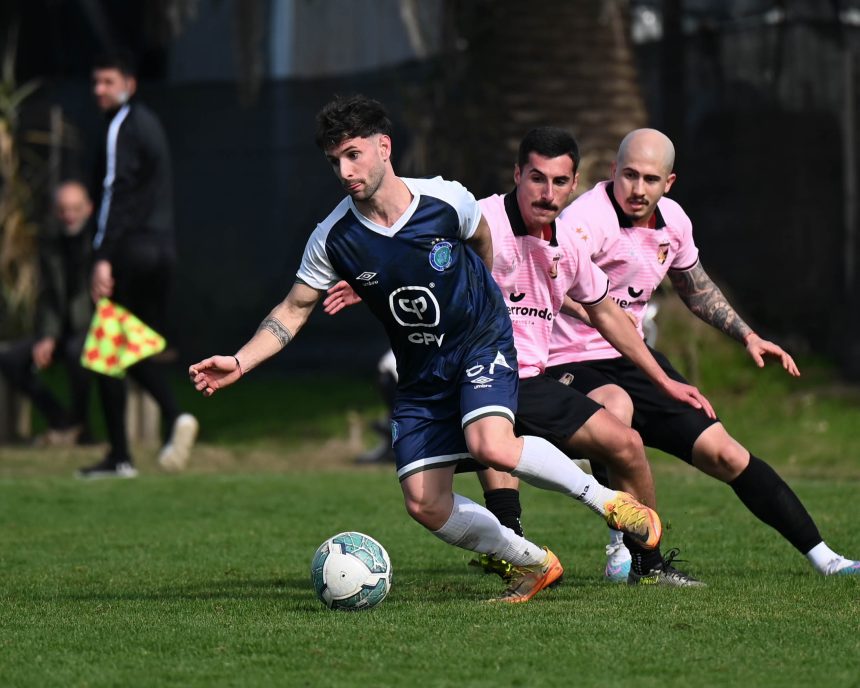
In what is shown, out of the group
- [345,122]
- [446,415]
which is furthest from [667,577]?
[345,122]

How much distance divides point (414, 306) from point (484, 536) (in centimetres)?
89

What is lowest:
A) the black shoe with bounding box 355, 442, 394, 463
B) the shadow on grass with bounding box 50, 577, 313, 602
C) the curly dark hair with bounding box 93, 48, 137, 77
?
the black shoe with bounding box 355, 442, 394, 463

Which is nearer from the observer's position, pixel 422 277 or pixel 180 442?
pixel 422 277

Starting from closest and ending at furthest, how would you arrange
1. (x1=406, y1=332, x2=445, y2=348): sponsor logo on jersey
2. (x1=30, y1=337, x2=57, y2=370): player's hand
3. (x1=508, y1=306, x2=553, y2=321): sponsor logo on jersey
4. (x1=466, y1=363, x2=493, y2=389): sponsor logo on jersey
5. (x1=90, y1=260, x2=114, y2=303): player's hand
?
(x1=466, y1=363, x2=493, y2=389): sponsor logo on jersey, (x1=406, y1=332, x2=445, y2=348): sponsor logo on jersey, (x1=508, y1=306, x2=553, y2=321): sponsor logo on jersey, (x1=90, y1=260, x2=114, y2=303): player's hand, (x1=30, y1=337, x2=57, y2=370): player's hand

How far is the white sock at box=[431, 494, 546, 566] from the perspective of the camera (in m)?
5.84

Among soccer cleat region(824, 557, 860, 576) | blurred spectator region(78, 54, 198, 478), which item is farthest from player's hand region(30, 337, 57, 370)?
soccer cleat region(824, 557, 860, 576)

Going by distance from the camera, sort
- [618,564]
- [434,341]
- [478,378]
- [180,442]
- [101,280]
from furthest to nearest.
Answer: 1. [180,442]
2. [101,280]
3. [618,564]
4. [434,341]
5. [478,378]

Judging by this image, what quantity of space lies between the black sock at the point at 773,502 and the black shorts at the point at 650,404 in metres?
0.24

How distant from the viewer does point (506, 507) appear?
255 inches

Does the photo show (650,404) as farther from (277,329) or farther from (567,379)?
(277,329)

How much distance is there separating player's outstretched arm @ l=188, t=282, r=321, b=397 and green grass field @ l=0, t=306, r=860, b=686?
85 cm

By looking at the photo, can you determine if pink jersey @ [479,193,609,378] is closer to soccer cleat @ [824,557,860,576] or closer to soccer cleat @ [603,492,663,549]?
soccer cleat @ [603,492,663,549]

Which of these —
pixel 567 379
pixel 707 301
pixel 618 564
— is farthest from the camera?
pixel 707 301

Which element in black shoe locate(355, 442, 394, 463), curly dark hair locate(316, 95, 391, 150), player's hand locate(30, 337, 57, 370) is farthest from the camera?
player's hand locate(30, 337, 57, 370)
